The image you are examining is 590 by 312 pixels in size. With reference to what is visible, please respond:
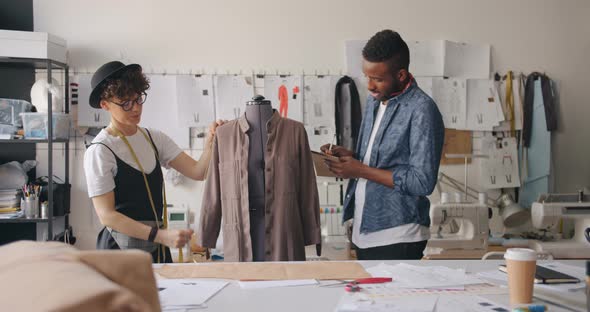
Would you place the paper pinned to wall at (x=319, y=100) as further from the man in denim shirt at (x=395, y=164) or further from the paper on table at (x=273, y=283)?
the paper on table at (x=273, y=283)

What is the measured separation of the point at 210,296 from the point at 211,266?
38 centimetres

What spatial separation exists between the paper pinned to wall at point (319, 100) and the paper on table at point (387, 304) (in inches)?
115

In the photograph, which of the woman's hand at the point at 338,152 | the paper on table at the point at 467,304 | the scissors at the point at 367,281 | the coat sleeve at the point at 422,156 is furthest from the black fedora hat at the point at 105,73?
the paper on table at the point at 467,304

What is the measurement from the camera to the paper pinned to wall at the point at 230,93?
14.3ft

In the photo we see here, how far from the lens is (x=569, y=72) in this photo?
4.74 metres

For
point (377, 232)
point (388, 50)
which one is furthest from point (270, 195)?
point (388, 50)

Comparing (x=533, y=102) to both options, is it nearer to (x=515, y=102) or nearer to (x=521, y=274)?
(x=515, y=102)

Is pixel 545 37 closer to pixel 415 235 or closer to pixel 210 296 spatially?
pixel 415 235

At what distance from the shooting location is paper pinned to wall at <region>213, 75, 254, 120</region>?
437 centimetres

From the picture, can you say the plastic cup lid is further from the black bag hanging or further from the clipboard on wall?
the black bag hanging

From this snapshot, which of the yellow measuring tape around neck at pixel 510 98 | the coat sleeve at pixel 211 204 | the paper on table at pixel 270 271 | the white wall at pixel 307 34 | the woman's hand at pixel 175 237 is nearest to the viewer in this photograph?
the paper on table at pixel 270 271

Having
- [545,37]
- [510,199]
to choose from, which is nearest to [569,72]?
[545,37]

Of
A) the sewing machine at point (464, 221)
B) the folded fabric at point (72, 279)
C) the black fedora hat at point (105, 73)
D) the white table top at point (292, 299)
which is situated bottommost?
the sewing machine at point (464, 221)

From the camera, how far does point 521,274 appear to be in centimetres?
152
